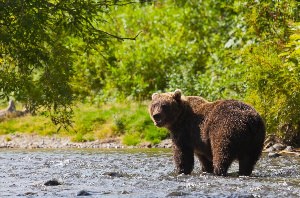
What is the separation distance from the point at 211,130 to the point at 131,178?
1342mm

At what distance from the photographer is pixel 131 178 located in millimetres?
10789

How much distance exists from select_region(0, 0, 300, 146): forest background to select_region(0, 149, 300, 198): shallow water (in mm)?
918

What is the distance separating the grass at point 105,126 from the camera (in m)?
18.4

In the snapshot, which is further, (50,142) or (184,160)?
(50,142)

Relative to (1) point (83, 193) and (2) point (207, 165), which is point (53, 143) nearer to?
(2) point (207, 165)

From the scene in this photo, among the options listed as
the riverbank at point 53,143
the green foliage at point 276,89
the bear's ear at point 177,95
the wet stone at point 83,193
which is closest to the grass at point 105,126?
the riverbank at point 53,143

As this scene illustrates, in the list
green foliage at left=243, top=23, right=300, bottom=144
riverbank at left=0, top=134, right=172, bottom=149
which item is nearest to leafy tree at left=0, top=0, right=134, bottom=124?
green foliage at left=243, top=23, right=300, bottom=144

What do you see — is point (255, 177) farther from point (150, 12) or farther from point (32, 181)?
point (150, 12)

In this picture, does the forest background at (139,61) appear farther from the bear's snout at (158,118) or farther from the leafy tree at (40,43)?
the bear's snout at (158,118)

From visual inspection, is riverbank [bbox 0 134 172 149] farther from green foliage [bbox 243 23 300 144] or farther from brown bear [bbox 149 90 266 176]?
brown bear [bbox 149 90 266 176]

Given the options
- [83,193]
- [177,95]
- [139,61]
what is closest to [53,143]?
[139,61]

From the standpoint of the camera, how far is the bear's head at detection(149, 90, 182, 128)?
11359mm

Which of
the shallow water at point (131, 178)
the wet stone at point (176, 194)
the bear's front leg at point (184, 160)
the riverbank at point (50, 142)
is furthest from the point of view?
the riverbank at point (50, 142)

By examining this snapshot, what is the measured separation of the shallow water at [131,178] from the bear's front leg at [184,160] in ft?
0.47
